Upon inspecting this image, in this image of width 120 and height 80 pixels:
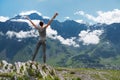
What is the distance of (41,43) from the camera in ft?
98.7

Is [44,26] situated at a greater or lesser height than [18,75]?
greater

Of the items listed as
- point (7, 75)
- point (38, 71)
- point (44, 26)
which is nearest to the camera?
point (7, 75)

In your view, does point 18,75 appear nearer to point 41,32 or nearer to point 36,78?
point 36,78

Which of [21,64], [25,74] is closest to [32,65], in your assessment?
[21,64]

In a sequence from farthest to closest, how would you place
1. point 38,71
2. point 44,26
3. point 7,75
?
point 44,26 < point 38,71 < point 7,75

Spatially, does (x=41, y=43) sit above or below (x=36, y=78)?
above

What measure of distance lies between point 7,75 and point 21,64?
3.88m

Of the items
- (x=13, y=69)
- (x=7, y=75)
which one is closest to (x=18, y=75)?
(x=7, y=75)

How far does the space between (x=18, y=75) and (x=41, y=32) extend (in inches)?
240

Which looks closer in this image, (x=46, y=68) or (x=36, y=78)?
(x=36, y=78)

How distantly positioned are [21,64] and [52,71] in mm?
3116

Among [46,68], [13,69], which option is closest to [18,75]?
[13,69]

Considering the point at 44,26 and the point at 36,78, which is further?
the point at 44,26

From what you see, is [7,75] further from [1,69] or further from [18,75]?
[1,69]
